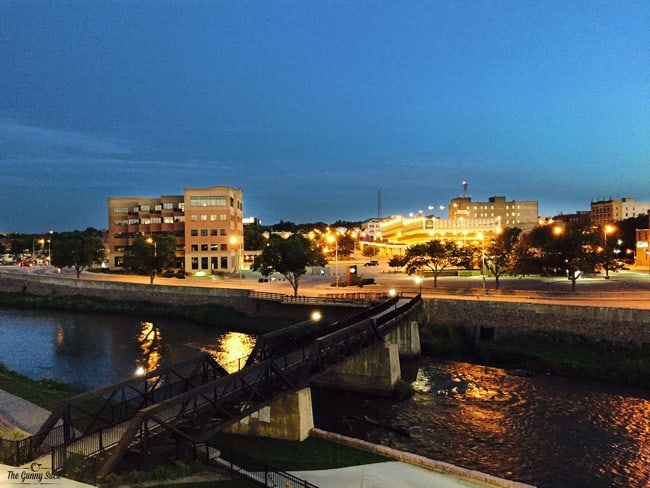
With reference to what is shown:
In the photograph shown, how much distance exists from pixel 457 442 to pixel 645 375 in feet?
58.6

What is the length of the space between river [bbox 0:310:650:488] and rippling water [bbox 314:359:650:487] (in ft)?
0.16

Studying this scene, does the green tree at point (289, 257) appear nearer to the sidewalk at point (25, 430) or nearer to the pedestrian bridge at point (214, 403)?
the pedestrian bridge at point (214, 403)

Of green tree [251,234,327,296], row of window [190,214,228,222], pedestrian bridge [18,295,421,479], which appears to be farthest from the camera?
row of window [190,214,228,222]

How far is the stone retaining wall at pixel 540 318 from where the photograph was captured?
127ft

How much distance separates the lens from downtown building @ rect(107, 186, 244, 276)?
327 ft

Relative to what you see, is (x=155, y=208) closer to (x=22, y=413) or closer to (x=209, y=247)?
(x=209, y=247)

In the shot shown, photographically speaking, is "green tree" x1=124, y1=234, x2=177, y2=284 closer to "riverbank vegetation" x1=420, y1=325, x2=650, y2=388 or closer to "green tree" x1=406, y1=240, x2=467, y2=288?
"green tree" x1=406, y1=240, x2=467, y2=288

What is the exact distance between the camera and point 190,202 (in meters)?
100

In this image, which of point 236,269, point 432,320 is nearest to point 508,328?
point 432,320

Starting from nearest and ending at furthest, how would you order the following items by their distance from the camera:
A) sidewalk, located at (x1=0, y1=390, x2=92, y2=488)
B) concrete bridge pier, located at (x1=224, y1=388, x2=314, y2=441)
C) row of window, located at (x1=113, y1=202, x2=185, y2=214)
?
sidewalk, located at (x1=0, y1=390, x2=92, y2=488)
concrete bridge pier, located at (x1=224, y1=388, x2=314, y2=441)
row of window, located at (x1=113, y1=202, x2=185, y2=214)

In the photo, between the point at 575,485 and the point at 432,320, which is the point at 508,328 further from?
the point at 575,485

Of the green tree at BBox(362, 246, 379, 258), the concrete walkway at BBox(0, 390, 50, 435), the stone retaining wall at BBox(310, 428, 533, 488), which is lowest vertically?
the stone retaining wall at BBox(310, 428, 533, 488)

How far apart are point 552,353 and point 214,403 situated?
1167 inches

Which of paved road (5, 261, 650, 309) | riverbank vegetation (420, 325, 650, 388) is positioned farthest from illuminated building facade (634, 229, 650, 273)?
riverbank vegetation (420, 325, 650, 388)
